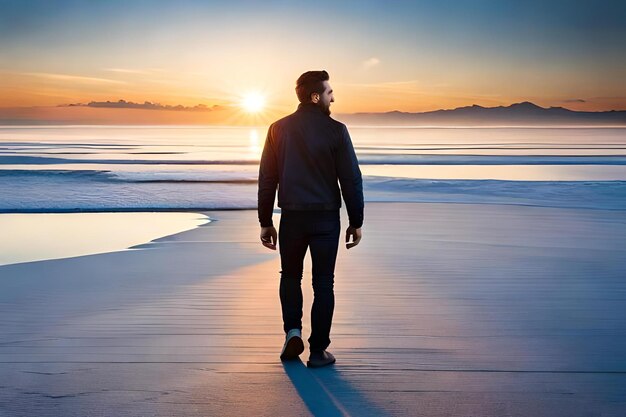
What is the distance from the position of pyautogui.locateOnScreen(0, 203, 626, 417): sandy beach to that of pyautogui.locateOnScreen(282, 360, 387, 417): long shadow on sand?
0.02 meters

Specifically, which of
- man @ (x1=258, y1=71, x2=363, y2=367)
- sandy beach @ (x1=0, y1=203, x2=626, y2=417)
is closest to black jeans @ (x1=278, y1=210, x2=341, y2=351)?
man @ (x1=258, y1=71, x2=363, y2=367)

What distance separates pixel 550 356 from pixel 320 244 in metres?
1.79

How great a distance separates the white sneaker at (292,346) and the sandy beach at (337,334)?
83 millimetres

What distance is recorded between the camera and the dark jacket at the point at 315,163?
16.6 ft

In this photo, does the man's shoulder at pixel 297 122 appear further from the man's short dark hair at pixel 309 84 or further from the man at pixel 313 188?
the man's short dark hair at pixel 309 84

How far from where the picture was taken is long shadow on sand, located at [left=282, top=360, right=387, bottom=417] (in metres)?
4.37

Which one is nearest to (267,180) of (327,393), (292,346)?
(292,346)

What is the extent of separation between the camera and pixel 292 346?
207 inches

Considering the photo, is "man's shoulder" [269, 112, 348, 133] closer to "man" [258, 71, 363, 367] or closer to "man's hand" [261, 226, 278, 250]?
"man" [258, 71, 363, 367]

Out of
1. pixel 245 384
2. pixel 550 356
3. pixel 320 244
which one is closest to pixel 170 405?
pixel 245 384

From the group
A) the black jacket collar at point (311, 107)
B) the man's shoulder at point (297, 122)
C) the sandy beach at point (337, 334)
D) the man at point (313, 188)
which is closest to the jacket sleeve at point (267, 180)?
the man at point (313, 188)

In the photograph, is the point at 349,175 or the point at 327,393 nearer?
the point at 327,393

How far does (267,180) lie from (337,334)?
1499mm

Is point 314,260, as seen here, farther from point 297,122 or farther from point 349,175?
point 297,122
